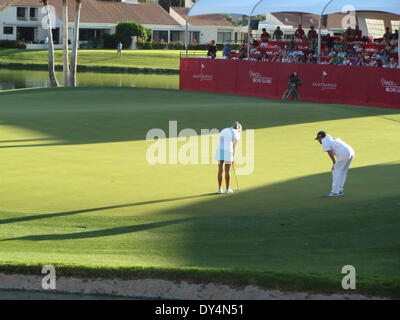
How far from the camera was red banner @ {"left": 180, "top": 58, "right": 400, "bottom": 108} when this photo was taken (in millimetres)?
37812

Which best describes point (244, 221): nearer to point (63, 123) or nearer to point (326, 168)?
point (326, 168)

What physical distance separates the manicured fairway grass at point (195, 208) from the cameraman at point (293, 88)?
8347 millimetres

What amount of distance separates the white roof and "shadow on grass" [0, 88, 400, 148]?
515 cm

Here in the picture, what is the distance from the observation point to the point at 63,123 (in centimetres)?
3109

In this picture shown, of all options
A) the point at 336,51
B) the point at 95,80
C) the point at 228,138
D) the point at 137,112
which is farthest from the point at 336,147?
the point at 95,80

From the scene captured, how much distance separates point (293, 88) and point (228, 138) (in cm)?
2363

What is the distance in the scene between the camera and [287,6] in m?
43.9

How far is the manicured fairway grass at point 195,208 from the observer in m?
11.5

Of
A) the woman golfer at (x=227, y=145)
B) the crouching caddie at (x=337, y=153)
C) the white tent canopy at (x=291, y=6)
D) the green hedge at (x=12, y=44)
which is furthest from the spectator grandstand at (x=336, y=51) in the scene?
the green hedge at (x=12, y=44)

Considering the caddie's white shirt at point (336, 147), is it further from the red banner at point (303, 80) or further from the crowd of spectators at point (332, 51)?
the crowd of spectators at point (332, 51)

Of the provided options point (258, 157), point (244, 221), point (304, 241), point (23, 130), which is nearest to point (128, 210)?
point (244, 221)

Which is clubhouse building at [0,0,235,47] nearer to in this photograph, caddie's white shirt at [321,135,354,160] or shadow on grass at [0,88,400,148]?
shadow on grass at [0,88,400,148]

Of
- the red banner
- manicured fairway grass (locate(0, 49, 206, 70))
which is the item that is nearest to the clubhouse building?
manicured fairway grass (locate(0, 49, 206, 70))
